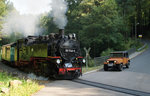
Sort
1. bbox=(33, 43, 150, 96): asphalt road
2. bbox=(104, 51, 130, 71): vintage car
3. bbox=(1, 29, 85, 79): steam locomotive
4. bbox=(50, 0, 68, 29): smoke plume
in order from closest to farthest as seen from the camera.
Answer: bbox=(33, 43, 150, 96): asphalt road, bbox=(1, 29, 85, 79): steam locomotive, bbox=(104, 51, 130, 71): vintage car, bbox=(50, 0, 68, 29): smoke plume

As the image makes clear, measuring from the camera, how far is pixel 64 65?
13.2m

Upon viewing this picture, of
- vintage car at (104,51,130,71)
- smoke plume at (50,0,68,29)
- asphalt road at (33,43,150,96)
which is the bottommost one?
asphalt road at (33,43,150,96)

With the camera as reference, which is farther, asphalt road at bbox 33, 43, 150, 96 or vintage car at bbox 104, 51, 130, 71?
vintage car at bbox 104, 51, 130, 71

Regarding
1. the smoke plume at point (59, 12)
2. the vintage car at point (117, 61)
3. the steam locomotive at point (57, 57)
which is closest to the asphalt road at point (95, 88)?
the steam locomotive at point (57, 57)

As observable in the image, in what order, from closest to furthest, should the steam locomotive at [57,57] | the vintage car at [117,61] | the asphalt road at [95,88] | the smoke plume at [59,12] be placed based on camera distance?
the asphalt road at [95,88]
the steam locomotive at [57,57]
the vintage car at [117,61]
the smoke plume at [59,12]

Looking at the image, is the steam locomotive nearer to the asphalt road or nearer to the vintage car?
the asphalt road

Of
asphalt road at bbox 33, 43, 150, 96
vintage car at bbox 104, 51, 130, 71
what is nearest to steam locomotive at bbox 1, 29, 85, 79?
asphalt road at bbox 33, 43, 150, 96

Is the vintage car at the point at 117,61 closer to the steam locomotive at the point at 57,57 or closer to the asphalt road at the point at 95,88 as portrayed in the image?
the asphalt road at the point at 95,88

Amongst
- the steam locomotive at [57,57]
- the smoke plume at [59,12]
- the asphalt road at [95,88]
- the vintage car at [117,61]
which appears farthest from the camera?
the smoke plume at [59,12]

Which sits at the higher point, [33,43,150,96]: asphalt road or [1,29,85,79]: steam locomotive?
[1,29,85,79]: steam locomotive

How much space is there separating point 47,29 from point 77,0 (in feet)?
34.5

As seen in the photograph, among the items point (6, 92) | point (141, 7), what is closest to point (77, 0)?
point (141, 7)

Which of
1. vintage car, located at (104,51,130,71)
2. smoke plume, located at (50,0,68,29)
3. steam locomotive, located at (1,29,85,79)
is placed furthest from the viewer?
smoke plume, located at (50,0,68,29)

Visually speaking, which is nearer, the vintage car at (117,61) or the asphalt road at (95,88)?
→ the asphalt road at (95,88)
